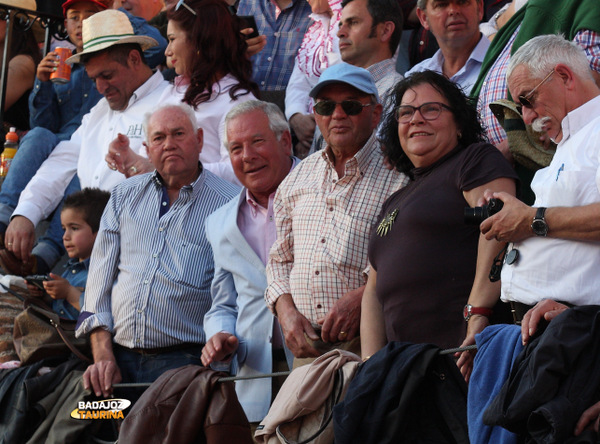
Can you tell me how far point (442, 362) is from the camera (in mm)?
3451

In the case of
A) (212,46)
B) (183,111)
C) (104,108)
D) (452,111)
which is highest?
(452,111)

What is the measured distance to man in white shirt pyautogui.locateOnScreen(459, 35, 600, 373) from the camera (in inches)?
127

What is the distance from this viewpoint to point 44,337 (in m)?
5.89

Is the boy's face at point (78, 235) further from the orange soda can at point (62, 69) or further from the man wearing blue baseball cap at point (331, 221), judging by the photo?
the man wearing blue baseball cap at point (331, 221)

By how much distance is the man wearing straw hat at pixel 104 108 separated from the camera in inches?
269

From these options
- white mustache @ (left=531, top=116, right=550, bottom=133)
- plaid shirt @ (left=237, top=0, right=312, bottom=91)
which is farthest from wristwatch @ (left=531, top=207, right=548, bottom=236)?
plaid shirt @ (left=237, top=0, right=312, bottom=91)

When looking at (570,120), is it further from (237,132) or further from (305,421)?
(237,132)

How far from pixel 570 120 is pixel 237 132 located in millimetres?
2330

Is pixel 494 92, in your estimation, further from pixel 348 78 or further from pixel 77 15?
pixel 77 15

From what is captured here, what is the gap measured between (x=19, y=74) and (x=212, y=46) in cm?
246

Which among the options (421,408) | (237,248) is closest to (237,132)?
(237,248)

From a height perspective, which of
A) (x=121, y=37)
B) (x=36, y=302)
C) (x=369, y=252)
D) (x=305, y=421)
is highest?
(x=121, y=37)

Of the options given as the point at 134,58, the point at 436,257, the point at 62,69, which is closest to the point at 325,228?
the point at 436,257

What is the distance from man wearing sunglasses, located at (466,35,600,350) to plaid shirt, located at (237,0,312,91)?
352 cm
